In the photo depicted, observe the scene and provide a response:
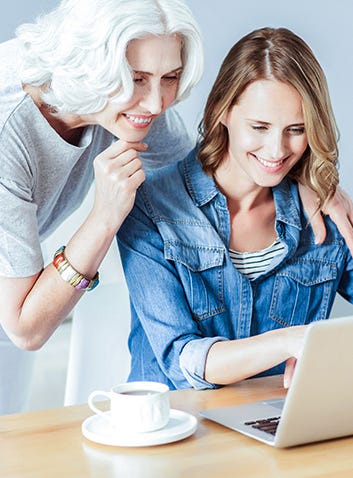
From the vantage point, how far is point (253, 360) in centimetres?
144

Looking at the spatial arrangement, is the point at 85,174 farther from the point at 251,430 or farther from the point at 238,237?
the point at 251,430

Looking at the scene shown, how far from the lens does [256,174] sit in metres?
1.68

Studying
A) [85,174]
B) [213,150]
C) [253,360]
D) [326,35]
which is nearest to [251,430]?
[253,360]

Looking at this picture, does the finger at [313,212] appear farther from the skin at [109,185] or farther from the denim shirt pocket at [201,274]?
the skin at [109,185]

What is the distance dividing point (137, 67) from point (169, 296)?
41 cm

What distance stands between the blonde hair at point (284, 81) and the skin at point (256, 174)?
17 millimetres

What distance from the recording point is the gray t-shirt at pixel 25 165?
1.57m

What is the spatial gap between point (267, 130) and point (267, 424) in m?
0.64

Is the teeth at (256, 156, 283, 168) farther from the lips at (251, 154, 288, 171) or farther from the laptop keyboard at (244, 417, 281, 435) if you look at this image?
the laptop keyboard at (244, 417, 281, 435)

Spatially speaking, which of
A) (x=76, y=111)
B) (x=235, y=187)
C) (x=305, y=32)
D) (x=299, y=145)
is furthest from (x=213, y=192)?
(x=305, y=32)

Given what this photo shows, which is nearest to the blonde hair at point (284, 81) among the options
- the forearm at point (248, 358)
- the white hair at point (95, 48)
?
the white hair at point (95, 48)

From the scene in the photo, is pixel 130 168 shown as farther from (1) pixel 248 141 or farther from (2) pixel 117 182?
(1) pixel 248 141

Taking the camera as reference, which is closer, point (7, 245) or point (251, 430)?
point (251, 430)

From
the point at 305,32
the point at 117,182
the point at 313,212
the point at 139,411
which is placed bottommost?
the point at 139,411
